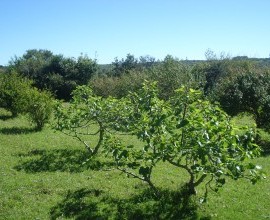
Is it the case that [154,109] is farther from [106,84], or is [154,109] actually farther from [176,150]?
[106,84]

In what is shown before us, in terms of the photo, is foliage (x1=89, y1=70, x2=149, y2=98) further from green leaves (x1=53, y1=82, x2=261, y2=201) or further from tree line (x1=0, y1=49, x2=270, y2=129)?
green leaves (x1=53, y1=82, x2=261, y2=201)

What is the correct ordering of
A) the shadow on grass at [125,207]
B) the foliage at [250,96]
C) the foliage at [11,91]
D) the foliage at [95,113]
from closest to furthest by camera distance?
the shadow on grass at [125,207], the foliage at [95,113], the foliage at [250,96], the foliage at [11,91]

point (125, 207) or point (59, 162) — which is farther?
point (59, 162)

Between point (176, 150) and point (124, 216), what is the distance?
8.08ft

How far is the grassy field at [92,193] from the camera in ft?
31.8

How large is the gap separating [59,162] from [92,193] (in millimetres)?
4167

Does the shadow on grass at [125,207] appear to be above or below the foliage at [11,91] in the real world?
below

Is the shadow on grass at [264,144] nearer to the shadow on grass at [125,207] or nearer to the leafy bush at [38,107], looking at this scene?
the shadow on grass at [125,207]

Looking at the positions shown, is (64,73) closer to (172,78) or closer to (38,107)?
(172,78)

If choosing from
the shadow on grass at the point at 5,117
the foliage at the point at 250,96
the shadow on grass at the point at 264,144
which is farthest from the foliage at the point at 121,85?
the shadow on grass at the point at 264,144

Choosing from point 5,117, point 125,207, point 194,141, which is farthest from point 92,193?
point 5,117

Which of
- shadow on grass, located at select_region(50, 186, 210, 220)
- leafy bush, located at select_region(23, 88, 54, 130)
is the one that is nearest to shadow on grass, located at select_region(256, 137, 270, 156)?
shadow on grass, located at select_region(50, 186, 210, 220)

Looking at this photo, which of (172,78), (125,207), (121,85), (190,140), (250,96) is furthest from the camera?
(121,85)

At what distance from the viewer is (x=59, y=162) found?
14.9 m
